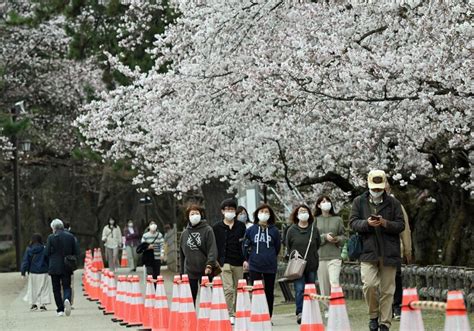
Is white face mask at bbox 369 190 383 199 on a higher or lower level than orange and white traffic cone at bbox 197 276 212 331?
higher

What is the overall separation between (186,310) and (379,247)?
2.48m

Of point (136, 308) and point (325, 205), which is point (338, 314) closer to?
point (325, 205)

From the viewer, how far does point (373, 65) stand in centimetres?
1819

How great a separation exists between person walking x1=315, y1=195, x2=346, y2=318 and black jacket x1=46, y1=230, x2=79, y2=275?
19.8 feet

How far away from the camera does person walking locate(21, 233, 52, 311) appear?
26.4 m

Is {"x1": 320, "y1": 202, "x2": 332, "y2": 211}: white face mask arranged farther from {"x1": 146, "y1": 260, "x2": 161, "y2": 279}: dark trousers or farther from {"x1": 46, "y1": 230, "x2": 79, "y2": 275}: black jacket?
{"x1": 146, "y1": 260, "x2": 161, "y2": 279}: dark trousers

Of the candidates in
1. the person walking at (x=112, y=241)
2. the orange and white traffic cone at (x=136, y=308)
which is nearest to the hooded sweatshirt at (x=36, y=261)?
the orange and white traffic cone at (x=136, y=308)

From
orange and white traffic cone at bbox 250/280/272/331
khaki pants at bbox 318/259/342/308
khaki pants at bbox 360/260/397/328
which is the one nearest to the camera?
orange and white traffic cone at bbox 250/280/272/331

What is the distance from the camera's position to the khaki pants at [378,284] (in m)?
15.0

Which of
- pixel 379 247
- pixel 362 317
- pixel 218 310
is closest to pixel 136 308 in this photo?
pixel 362 317

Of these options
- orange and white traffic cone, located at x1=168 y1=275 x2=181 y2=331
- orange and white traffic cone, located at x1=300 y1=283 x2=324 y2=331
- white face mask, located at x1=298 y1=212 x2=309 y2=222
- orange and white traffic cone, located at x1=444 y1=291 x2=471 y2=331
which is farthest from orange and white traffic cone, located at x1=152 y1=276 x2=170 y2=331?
orange and white traffic cone, located at x1=444 y1=291 x2=471 y2=331

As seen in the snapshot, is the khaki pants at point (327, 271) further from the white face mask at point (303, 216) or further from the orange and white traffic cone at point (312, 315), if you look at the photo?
the orange and white traffic cone at point (312, 315)

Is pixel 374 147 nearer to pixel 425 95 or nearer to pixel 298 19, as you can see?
pixel 298 19

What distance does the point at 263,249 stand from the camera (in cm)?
1855
